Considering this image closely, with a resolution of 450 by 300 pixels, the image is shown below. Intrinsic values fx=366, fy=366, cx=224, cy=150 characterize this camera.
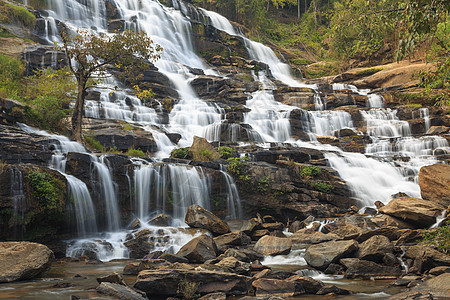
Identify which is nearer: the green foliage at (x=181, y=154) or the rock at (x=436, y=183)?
the rock at (x=436, y=183)

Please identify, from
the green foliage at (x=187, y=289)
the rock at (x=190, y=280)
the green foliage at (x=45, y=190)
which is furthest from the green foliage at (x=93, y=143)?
the green foliage at (x=187, y=289)

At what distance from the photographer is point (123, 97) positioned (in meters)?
27.7

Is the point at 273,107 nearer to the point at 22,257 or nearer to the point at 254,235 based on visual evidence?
the point at 254,235

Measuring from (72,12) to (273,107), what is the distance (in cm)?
2424

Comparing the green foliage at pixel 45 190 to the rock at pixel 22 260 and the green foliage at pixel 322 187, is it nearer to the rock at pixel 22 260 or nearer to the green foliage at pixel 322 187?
the rock at pixel 22 260

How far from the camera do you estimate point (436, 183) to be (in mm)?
16203

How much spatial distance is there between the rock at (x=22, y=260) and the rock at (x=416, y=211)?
12163mm

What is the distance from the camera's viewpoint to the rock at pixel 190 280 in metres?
7.46

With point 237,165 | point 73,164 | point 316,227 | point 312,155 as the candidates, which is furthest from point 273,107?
point 73,164

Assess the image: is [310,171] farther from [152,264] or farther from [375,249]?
[152,264]

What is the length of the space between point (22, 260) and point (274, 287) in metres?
5.83

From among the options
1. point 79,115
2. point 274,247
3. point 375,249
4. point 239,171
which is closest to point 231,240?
point 274,247

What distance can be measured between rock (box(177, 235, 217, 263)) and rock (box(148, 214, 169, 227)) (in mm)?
4067

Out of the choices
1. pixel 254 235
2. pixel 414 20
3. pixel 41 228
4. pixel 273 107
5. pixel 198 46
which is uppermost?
pixel 198 46
